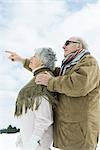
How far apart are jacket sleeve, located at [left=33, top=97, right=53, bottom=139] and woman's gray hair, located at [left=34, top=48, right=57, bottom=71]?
310 mm

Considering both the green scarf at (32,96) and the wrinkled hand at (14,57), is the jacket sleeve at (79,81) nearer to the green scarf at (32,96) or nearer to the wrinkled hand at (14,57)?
the green scarf at (32,96)

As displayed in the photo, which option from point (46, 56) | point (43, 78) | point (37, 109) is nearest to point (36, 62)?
point (46, 56)

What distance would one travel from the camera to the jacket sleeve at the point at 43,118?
3023 millimetres

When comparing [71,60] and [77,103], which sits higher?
[71,60]

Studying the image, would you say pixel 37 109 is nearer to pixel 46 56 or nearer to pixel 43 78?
pixel 43 78

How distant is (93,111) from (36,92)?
1.48 feet

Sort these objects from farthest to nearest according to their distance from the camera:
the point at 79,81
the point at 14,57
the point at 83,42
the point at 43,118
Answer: the point at 14,57 → the point at 83,42 → the point at 43,118 → the point at 79,81

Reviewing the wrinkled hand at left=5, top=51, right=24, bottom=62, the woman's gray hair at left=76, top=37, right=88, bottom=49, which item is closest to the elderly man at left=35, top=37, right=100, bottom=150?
the woman's gray hair at left=76, top=37, right=88, bottom=49

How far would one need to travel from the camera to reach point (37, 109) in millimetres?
3043

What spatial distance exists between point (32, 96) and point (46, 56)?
1.13 ft

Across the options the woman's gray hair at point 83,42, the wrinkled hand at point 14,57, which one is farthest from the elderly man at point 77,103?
the wrinkled hand at point 14,57

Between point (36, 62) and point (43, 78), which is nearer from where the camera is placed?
point (43, 78)

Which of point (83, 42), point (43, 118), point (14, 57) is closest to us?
point (43, 118)

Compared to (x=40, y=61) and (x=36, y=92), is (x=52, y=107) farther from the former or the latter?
(x=40, y=61)
